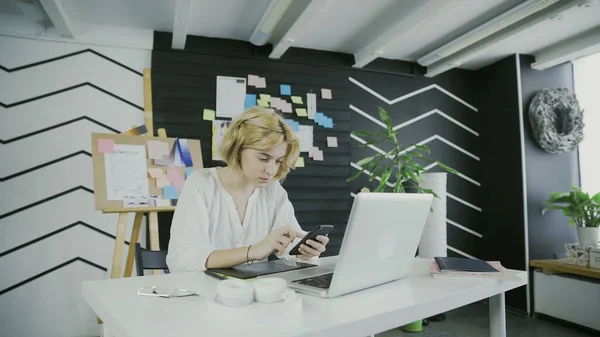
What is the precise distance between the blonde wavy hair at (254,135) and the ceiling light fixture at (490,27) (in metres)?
1.84

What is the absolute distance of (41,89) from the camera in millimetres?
2865

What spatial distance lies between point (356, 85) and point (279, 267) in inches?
102

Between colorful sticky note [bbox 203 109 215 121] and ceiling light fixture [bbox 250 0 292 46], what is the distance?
1.99ft

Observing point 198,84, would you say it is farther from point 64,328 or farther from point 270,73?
point 64,328

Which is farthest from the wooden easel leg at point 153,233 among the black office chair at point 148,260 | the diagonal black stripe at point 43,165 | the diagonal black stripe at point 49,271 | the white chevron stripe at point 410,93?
the white chevron stripe at point 410,93

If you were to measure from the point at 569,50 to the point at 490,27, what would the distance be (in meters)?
0.95

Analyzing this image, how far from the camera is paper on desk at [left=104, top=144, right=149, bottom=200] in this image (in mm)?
2543

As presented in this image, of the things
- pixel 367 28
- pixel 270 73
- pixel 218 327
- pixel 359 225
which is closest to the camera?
→ pixel 218 327

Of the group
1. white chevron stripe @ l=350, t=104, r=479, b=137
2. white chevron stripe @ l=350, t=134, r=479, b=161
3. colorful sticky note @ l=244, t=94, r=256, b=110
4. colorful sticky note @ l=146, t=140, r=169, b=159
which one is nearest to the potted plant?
white chevron stripe @ l=350, t=134, r=479, b=161

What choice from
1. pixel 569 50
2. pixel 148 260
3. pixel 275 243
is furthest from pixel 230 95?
pixel 569 50

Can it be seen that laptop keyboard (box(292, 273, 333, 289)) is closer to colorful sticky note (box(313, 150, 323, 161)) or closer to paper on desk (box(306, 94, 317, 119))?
colorful sticky note (box(313, 150, 323, 161))

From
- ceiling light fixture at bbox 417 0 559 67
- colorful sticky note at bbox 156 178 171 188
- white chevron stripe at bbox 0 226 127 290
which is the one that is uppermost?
ceiling light fixture at bbox 417 0 559 67

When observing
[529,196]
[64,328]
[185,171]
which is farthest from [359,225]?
[529,196]

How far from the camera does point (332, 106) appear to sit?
11.7 ft
